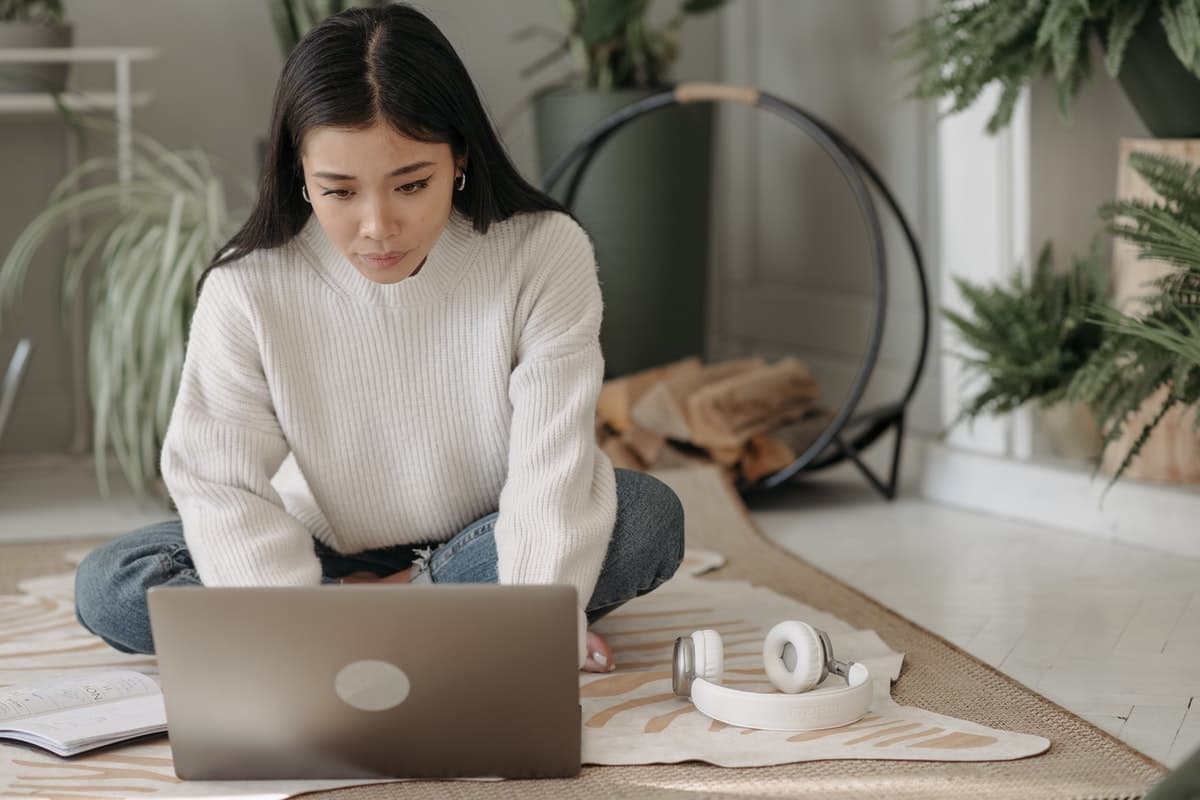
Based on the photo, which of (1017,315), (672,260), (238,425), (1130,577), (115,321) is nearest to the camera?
(238,425)

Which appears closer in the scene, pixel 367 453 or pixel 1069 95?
pixel 367 453

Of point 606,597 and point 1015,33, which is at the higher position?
point 1015,33

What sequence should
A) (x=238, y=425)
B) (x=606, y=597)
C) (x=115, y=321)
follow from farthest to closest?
(x=115, y=321)
(x=606, y=597)
(x=238, y=425)

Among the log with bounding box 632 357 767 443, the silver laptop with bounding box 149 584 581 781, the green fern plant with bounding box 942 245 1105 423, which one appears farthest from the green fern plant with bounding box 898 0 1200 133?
the silver laptop with bounding box 149 584 581 781

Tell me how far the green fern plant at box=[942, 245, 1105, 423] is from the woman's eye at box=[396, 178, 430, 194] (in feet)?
4.01

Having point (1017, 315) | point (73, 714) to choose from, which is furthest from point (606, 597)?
point (1017, 315)

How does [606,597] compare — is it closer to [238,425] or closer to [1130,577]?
[238,425]

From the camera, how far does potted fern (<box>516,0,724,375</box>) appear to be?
3.04 meters

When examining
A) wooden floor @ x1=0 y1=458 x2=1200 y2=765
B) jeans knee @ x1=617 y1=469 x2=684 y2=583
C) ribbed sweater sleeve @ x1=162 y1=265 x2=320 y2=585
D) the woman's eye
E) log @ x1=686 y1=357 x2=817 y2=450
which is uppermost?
the woman's eye

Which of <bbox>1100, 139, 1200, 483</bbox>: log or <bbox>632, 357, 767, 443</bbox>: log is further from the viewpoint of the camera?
<bbox>632, 357, 767, 443</bbox>: log

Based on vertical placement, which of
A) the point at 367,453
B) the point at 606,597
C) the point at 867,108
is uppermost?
the point at 867,108

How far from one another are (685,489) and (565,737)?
131 centimetres

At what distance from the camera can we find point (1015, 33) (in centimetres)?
220

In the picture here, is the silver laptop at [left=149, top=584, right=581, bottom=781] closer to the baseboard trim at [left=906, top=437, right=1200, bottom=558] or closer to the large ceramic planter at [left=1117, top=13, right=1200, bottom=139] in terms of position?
the baseboard trim at [left=906, top=437, right=1200, bottom=558]
